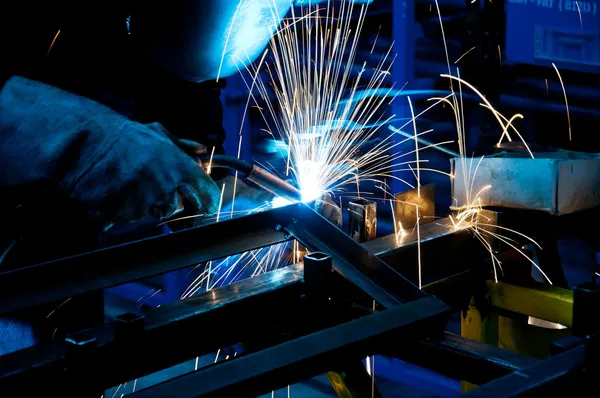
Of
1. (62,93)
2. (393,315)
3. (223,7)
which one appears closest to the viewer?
(393,315)

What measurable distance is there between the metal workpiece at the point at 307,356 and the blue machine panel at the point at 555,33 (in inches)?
105

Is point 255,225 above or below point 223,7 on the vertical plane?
below

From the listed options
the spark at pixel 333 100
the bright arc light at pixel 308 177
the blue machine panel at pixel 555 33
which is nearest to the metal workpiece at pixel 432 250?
the bright arc light at pixel 308 177

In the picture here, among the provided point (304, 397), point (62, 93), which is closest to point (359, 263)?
point (62, 93)

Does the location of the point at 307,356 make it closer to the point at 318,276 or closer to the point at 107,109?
the point at 318,276

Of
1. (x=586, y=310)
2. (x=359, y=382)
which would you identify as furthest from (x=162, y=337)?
(x=586, y=310)

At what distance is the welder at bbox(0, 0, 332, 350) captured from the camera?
Answer: 240 cm

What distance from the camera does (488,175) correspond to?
296cm

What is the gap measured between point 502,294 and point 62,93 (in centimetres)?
190

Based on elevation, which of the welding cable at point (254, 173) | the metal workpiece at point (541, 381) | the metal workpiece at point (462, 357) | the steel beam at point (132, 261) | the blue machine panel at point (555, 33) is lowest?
the metal workpiece at point (462, 357)

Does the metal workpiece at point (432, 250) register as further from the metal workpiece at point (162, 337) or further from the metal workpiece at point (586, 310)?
the metal workpiece at point (586, 310)

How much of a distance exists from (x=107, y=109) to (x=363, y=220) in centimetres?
106

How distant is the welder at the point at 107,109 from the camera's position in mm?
2398

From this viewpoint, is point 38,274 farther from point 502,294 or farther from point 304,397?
point 304,397
